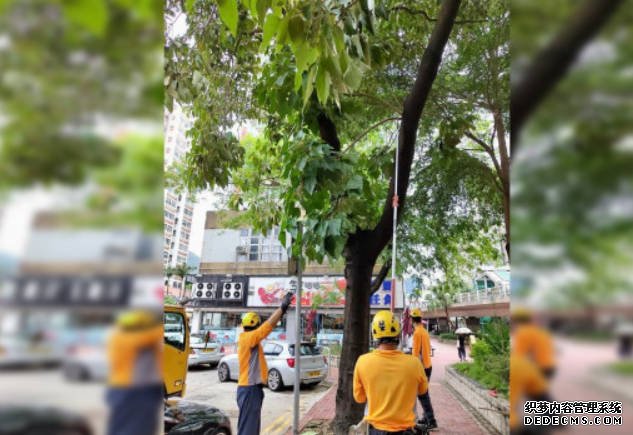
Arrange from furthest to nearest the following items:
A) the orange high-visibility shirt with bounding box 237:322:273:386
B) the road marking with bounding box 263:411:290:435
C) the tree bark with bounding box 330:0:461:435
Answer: the road marking with bounding box 263:411:290:435
the tree bark with bounding box 330:0:461:435
the orange high-visibility shirt with bounding box 237:322:273:386

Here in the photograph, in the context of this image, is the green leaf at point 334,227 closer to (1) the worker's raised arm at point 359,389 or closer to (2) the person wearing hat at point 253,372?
(2) the person wearing hat at point 253,372

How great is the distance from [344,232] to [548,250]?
3.27m

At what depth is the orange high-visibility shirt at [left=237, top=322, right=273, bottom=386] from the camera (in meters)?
4.36

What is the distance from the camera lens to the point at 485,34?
14.3 feet

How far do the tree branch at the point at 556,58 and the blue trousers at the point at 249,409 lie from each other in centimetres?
423

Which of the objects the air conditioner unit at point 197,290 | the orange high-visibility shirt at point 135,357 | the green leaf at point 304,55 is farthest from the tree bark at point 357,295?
the orange high-visibility shirt at point 135,357

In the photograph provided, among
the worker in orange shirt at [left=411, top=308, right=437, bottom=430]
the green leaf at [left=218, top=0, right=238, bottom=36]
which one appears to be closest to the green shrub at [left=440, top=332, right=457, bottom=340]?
the worker in orange shirt at [left=411, top=308, right=437, bottom=430]

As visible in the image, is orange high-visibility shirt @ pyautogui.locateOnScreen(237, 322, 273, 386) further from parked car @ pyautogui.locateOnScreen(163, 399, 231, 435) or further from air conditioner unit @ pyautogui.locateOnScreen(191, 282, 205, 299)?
air conditioner unit @ pyautogui.locateOnScreen(191, 282, 205, 299)

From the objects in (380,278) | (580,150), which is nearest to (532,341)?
(580,150)

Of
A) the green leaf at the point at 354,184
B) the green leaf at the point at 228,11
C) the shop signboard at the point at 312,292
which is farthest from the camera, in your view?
the shop signboard at the point at 312,292

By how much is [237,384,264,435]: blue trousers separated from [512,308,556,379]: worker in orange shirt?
4.12 metres

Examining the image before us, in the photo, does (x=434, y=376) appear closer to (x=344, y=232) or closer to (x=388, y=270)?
(x=388, y=270)

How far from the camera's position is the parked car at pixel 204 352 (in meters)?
9.94

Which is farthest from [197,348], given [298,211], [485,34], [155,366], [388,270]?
[155,366]
